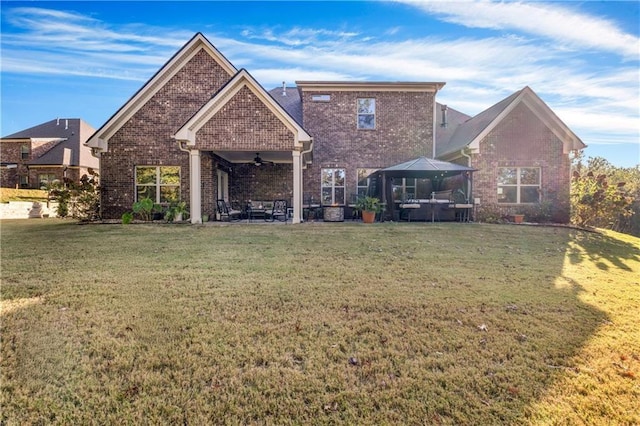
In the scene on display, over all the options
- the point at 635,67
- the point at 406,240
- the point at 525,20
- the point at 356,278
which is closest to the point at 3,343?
the point at 356,278

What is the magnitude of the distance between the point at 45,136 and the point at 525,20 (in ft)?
140

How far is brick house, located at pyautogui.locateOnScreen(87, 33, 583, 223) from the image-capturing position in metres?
12.2

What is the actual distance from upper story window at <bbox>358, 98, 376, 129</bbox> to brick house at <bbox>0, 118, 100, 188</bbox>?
96.2 ft

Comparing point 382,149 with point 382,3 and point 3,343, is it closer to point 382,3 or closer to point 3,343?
point 382,3

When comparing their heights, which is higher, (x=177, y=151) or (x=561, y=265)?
(x=177, y=151)

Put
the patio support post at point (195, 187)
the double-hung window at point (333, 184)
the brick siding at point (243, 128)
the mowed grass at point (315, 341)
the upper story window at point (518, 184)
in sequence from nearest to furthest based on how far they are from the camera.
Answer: the mowed grass at point (315, 341), the brick siding at point (243, 128), the patio support post at point (195, 187), the upper story window at point (518, 184), the double-hung window at point (333, 184)

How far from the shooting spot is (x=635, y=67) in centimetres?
1264

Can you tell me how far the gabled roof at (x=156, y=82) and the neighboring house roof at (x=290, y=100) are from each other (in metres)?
4.01

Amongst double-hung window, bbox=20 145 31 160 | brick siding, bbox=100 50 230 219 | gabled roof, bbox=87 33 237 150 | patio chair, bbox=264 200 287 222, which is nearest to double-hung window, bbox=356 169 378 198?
patio chair, bbox=264 200 287 222

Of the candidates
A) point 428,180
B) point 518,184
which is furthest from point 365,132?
point 518,184

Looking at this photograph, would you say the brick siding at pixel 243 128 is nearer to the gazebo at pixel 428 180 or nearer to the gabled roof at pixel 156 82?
the gabled roof at pixel 156 82

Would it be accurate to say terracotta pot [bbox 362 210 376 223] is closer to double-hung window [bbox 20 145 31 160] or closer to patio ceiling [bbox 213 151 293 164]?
patio ceiling [bbox 213 151 293 164]

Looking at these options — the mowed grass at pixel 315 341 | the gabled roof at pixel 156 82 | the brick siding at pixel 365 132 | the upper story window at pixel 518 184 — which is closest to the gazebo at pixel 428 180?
the brick siding at pixel 365 132

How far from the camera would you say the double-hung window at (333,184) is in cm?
1666
